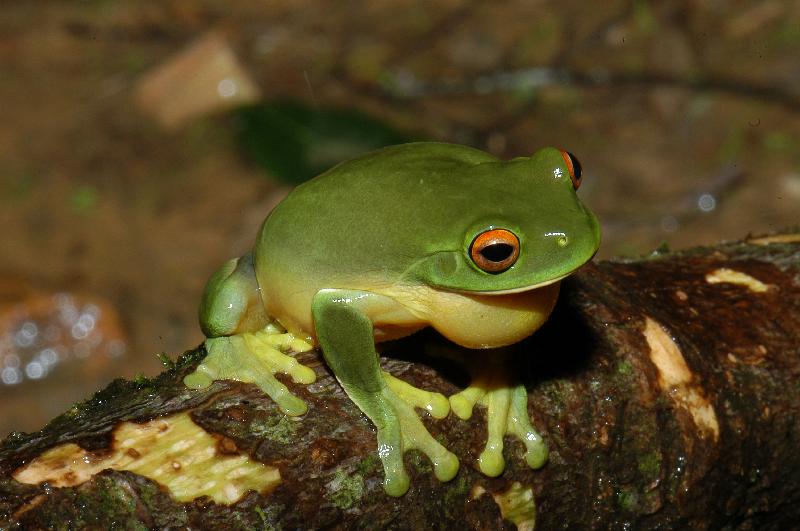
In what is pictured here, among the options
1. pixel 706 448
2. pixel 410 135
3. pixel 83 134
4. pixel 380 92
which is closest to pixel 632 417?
pixel 706 448

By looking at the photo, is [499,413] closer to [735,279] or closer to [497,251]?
[497,251]

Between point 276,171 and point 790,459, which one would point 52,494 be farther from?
point 276,171

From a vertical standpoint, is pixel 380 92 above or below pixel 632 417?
above

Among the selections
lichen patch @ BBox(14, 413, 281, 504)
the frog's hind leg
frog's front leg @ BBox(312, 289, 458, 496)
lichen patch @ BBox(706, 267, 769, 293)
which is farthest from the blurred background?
lichen patch @ BBox(14, 413, 281, 504)

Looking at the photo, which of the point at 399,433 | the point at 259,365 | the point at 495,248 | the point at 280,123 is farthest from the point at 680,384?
the point at 280,123

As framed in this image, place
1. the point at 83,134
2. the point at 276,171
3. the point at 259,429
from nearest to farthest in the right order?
the point at 259,429 < the point at 276,171 < the point at 83,134

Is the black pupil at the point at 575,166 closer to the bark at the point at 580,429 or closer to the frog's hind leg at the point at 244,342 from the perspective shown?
the bark at the point at 580,429
